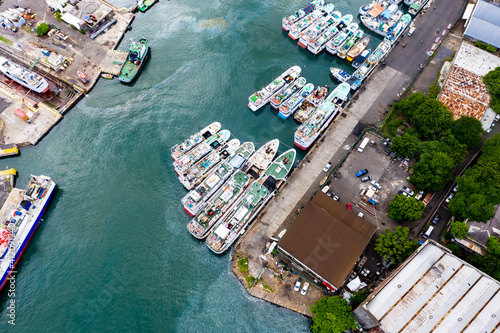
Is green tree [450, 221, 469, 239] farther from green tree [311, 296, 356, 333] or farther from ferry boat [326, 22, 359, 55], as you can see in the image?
ferry boat [326, 22, 359, 55]

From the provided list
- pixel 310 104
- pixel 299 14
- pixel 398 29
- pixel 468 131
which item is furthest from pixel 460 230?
pixel 299 14

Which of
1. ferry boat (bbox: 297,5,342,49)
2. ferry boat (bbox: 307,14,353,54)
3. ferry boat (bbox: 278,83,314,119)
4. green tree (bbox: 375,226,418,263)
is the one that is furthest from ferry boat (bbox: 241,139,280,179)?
ferry boat (bbox: 297,5,342,49)

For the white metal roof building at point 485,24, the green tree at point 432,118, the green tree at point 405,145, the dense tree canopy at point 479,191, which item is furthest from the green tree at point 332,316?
the white metal roof building at point 485,24

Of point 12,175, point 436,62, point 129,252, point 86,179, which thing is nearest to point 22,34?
point 12,175

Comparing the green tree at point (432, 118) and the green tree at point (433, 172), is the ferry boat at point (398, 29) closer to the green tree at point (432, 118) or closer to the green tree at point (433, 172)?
the green tree at point (432, 118)

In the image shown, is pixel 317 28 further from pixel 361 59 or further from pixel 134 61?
pixel 134 61
